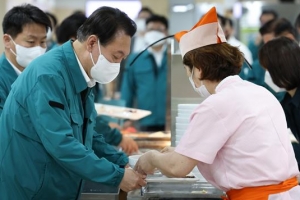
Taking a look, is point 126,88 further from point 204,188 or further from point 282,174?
point 282,174

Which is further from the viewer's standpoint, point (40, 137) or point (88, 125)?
point (88, 125)

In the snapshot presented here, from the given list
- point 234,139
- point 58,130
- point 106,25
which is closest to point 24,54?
point 106,25

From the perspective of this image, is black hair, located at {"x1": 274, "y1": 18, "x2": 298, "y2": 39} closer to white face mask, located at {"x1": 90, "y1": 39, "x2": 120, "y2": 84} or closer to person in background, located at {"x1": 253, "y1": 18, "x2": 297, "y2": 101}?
person in background, located at {"x1": 253, "y1": 18, "x2": 297, "y2": 101}

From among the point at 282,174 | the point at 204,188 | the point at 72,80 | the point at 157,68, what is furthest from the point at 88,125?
the point at 157,68

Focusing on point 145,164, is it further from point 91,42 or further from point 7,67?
point 7,67

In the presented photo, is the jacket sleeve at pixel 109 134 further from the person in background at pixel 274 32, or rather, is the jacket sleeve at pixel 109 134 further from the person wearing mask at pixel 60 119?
the person in background at pixel 274 32

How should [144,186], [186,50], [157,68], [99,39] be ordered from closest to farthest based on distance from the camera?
[186,50], [99,39], [144,186], [157,68]

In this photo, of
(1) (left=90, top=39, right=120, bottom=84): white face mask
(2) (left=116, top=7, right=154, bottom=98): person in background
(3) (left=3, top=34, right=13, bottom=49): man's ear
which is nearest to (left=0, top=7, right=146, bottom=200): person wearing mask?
(1) (left=90, top=39, right=120, bottom=84): white face mask

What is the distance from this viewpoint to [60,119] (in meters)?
2.46

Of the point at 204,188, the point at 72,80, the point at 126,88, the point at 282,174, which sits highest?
the point at 72,80

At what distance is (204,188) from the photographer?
2.92 meters

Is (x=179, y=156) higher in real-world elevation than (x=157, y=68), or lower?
higher

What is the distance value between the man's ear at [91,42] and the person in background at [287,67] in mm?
1351

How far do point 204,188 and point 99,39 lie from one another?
0.91 m
